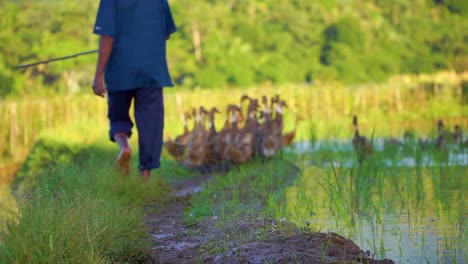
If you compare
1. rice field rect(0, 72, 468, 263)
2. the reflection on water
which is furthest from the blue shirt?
the reflection on water

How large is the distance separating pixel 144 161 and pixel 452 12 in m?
42.3

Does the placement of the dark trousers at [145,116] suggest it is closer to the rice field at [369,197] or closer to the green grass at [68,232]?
the rice field at [369,197]

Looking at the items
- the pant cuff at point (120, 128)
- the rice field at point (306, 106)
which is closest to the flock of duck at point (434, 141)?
the pant cuff at point (120, 128)

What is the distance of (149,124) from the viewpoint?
21.2 feet

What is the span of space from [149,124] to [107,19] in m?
0.79

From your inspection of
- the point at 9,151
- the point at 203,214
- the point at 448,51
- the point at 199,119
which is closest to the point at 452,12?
the point at 448,51

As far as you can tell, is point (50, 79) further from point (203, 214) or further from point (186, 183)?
point (203, 214)

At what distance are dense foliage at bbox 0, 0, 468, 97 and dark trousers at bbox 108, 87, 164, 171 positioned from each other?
83.3ft

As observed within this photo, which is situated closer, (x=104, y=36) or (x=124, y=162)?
(x=104, y=36)

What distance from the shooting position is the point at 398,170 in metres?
7.54

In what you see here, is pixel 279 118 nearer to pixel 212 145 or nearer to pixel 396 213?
pixel 212 145

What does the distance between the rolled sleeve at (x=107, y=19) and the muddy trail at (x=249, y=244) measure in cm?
169

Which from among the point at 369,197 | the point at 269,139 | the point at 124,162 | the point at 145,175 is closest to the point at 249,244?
the point at 369,197

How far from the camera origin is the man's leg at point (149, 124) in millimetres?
6418
